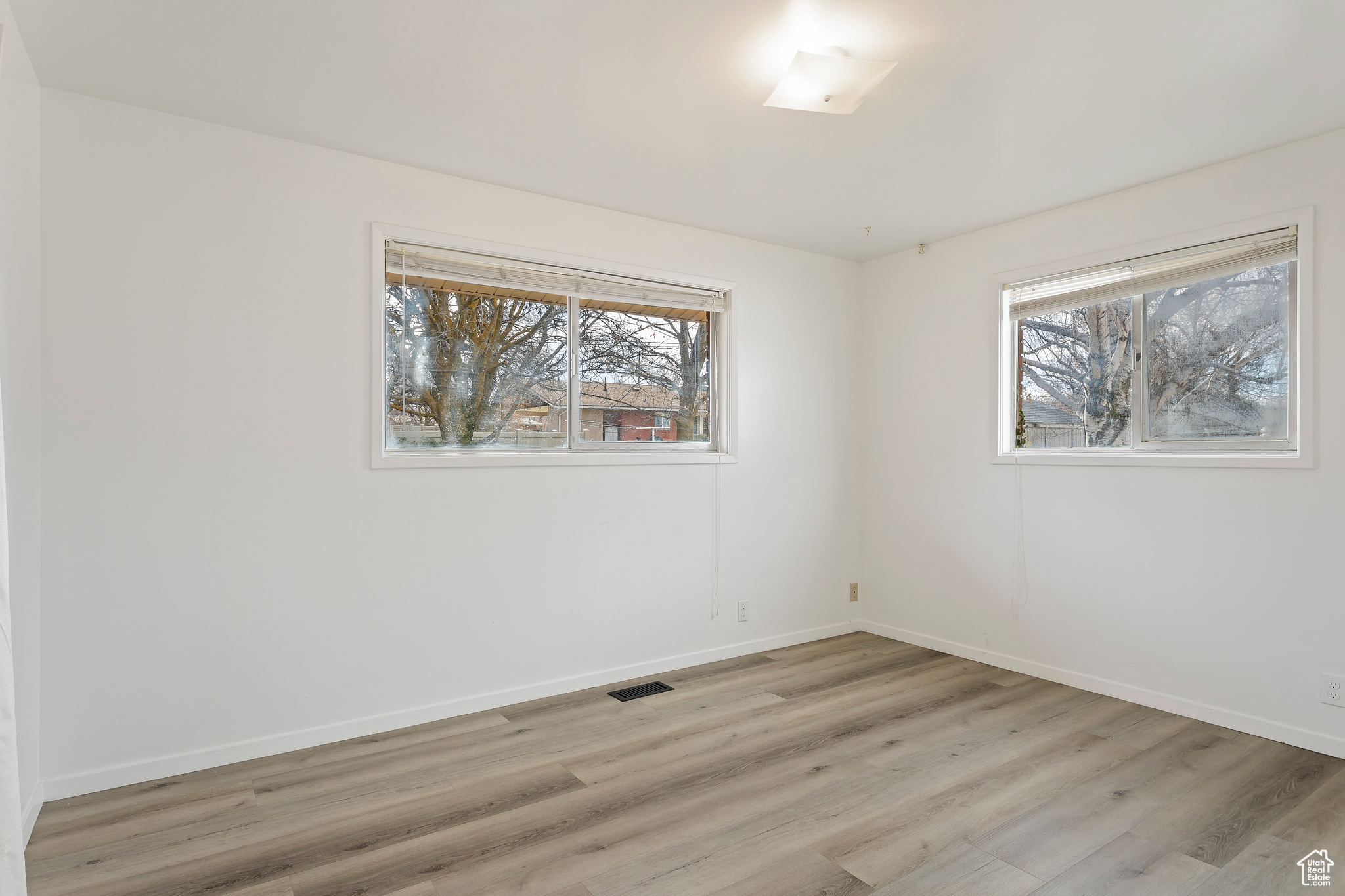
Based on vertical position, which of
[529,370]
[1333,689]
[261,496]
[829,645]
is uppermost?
[529,370]

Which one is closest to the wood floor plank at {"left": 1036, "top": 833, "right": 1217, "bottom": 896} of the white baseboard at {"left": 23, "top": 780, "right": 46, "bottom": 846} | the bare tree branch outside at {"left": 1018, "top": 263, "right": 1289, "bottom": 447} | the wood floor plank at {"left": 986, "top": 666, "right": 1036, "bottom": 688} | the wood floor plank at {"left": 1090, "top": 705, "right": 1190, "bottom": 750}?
the wood floor plank at {"left": 1090, "top": 705, "right": 1190, "bottom": 750}

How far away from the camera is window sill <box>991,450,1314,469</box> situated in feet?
9.87

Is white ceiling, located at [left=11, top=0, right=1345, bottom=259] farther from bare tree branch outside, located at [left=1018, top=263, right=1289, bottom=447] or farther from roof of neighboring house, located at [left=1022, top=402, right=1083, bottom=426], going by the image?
roof of neighboring house, located at [left=1022, top=402, right=1083, bottom=426]

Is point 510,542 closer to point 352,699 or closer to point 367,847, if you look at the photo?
point 352,699

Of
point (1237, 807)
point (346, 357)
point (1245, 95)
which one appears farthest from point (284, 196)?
point (1237, 807)

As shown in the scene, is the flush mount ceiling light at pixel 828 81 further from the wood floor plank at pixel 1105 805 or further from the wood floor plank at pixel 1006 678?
the wood floor plank at pixel 1006 678

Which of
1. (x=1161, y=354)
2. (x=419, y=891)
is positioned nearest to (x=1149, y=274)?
(x=1161, y=354)

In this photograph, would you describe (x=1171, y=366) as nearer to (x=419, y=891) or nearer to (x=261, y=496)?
(x=419, y=891)

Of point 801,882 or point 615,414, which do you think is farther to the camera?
point 615,414

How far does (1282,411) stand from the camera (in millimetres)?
3104

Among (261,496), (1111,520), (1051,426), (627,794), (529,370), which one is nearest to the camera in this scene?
(627,794)

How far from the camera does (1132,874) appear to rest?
6.86 ft

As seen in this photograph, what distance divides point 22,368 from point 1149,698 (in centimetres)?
468

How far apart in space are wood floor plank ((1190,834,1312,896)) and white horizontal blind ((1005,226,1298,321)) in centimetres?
231
